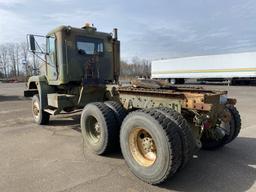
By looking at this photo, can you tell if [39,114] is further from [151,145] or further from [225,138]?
[225,138]

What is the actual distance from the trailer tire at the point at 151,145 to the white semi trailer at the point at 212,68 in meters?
27.5

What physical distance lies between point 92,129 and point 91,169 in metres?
1.25

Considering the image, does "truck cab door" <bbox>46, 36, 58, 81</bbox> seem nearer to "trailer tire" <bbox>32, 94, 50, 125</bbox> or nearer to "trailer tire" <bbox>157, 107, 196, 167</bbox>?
"trailer tire" <bbox>32, 94, 50, 125</bbox>

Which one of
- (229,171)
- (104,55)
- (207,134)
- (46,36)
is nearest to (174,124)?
(229,171)

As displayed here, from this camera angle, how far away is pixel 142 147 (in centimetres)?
404

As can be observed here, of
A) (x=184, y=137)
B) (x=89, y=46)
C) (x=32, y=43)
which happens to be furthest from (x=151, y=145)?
(x=32, y=43)

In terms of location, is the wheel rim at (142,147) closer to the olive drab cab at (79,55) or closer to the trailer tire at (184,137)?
the trailer tire at (184,137)

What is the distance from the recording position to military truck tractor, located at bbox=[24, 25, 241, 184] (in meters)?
3.52

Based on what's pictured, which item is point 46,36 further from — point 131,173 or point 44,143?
point 131,173

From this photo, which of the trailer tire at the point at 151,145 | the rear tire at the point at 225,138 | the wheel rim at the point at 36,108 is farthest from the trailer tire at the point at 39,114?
the rear tire at the point at 225,138

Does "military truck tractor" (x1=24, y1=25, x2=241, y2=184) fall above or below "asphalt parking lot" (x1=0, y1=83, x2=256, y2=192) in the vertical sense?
above

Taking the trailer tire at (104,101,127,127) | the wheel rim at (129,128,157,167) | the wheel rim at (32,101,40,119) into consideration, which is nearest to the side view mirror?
the wheel rim at (32,101,40,119)

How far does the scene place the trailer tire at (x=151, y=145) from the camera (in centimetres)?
338

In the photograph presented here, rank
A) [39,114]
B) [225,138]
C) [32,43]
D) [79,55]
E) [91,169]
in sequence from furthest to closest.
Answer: [39,114] < [79,55] < [32,43] < [225,138] < [91,169]
